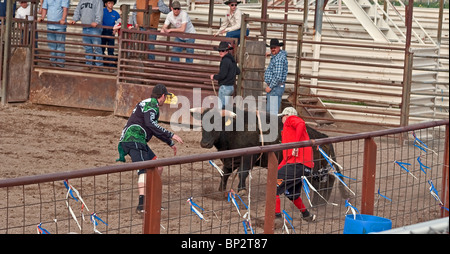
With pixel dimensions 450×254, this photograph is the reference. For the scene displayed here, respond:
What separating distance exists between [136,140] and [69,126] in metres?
5.39

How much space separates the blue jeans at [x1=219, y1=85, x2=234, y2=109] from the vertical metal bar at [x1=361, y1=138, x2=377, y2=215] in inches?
285

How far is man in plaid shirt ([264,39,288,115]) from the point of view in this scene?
13242 mm

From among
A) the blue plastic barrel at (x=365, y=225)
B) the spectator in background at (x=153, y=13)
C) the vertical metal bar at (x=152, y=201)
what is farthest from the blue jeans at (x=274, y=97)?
the vertical metal bar at (x=152, y=201)

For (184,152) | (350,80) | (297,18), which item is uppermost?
Answer: (297,18)

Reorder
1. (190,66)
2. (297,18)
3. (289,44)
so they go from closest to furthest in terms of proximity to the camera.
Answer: (190,66) < (289,44) < (297,18)

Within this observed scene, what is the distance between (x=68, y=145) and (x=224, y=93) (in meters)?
2.72

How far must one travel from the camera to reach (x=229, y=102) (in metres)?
13.7

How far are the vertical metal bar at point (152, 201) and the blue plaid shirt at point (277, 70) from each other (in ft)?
27.6

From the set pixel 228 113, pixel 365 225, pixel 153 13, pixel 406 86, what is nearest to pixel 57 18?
pixel 153 13

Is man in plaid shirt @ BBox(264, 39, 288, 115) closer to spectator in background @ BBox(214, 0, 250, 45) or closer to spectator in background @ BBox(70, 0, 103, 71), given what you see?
spectator in background @ BBox(214, 0, 250, 45)

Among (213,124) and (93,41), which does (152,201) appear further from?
(93,41)

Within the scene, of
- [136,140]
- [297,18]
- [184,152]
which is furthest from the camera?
[297,18]
